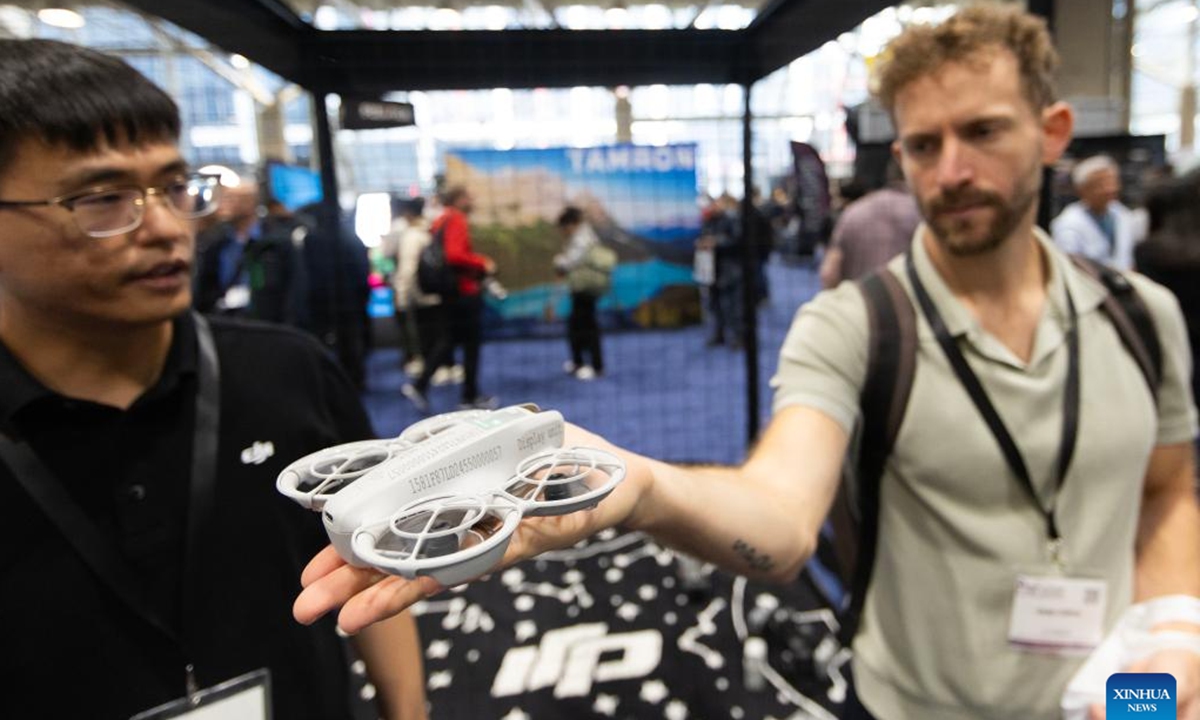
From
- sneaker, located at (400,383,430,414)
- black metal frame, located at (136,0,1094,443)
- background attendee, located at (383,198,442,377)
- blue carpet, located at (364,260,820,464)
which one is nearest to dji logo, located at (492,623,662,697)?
blue carpet, located at (364,260,820,464)

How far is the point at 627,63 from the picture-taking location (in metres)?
1.35

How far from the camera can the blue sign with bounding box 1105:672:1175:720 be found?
1.32ft

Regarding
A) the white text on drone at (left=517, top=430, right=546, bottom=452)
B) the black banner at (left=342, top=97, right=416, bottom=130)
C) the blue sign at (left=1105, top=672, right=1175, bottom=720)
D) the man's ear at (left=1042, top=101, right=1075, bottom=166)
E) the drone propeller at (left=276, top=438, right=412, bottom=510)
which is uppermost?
the black banner at (left=342, top=97, right=416, bottom=130)

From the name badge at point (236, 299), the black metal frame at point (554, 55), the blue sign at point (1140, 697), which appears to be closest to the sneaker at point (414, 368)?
the black metal frame at point (554, 55)

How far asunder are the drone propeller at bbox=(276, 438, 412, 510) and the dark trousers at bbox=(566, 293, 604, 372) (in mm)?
1366

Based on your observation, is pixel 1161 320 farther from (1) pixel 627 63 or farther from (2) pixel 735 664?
(2) pixel 735 664

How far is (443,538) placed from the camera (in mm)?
307

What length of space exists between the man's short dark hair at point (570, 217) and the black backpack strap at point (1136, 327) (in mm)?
1395

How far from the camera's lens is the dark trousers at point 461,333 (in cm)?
196

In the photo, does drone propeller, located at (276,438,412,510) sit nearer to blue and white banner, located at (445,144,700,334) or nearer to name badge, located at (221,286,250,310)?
blue and white banner, located at (445,144,700,334)

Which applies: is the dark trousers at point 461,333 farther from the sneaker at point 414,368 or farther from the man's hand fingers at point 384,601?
the man's hand fingers at point 384,601

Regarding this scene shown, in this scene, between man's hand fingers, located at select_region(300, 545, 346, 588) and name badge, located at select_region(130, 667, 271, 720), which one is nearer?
man's hand fingers, located at select_region(300, 545, 346, 588)

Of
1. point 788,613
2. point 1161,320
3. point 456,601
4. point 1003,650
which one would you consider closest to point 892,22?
point 1161,320

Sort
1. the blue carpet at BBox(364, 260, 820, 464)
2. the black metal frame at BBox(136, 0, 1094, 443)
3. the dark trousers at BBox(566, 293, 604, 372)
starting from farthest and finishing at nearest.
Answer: the dark trousers at BBox(566, 293, 604, 372) → the blue carpet at BBox(364, 260, 820, 464) → the black metal frame at BBox(136, 0, 1094, 443)
